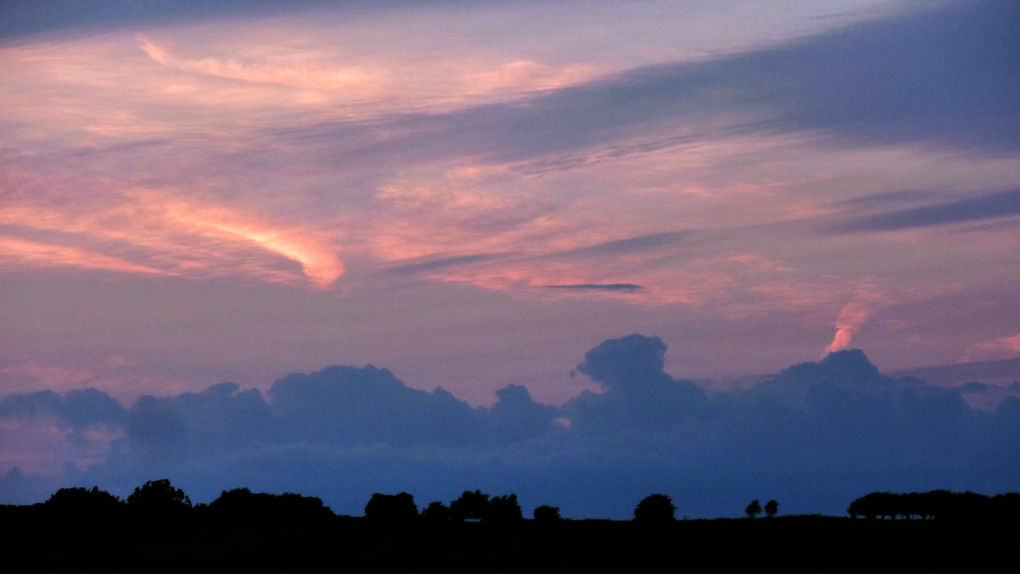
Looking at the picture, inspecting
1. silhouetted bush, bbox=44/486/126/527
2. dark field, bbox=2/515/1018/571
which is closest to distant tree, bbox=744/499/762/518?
dark field, bbox=2/515/1018/571

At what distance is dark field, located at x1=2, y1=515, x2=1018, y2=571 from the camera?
117 meters

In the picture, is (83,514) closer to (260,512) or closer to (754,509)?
(260,512)

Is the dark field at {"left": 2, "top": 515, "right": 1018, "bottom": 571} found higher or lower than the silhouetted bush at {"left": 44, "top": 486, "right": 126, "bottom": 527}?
lower

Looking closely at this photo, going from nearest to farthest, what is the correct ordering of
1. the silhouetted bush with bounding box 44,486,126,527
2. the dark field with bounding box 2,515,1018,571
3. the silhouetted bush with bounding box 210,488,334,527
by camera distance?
the dark field with bounding box 2,515,1018,571, the silhouetted bush with bounding box 44,486,126,527, the silhouetted bush with bounding box 210,488,334,527

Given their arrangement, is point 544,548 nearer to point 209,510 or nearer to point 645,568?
point 645,568

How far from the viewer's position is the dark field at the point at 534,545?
11694cm

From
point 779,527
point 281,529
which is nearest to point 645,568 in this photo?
point 779,527

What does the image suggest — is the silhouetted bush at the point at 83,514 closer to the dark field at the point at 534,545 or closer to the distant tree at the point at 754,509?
the dark field at the point at 534,545

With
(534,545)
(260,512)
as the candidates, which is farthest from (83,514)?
(534,545)

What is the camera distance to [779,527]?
489ft

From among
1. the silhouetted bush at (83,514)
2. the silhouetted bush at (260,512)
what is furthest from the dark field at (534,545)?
the silhouetted bush at (260,512)

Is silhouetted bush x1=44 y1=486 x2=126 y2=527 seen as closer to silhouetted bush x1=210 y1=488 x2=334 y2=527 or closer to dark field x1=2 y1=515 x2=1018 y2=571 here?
dark field x1=2 y1=515 x2=1018 y2=571

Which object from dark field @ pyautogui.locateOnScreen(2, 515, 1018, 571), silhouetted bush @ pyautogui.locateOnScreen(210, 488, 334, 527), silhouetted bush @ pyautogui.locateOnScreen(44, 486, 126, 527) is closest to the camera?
dark field @ pyautogui.locateOnScreen(2, 515, 1018, 571)

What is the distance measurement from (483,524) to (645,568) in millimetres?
45213
